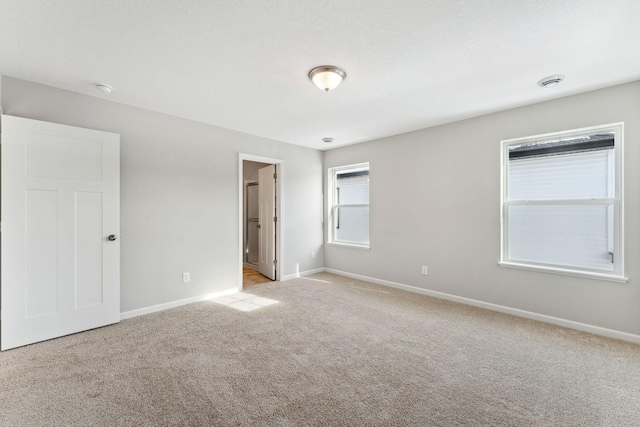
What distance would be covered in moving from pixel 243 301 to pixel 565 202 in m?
4.06

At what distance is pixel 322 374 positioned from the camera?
6.99 ft

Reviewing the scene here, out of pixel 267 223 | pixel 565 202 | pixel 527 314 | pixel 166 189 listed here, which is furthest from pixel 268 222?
pixel 565 202

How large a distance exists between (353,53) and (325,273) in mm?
4095

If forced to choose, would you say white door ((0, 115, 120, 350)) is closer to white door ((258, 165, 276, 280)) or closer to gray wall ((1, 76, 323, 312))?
gray wall ((1, 76, 323, 312))

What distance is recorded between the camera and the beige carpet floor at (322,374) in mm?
1714

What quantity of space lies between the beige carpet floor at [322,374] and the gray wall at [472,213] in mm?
400

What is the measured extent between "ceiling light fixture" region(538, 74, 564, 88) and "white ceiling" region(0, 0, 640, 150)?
76 millimetres

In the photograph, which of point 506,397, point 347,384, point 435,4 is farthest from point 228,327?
point 435,4

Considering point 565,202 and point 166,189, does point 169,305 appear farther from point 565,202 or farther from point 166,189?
point 565,202

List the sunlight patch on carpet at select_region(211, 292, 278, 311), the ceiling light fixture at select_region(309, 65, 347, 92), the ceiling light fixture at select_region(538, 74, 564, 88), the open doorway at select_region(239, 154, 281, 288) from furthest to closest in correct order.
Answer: the open doorway at select_region(239, 154, 281, 288) < the sunlight patch on carpet at select_region(211, 292, 278, 311) < the ceiling light fixture at select_region(538, 74, 564, 88) < the ceiling light fixture at select_region(309, 65, 347, 92)

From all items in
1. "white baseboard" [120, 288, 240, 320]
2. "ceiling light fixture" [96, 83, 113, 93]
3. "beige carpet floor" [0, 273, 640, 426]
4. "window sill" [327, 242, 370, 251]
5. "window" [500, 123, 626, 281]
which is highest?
"ceiling light fixture" [96, 83, 113, 93]

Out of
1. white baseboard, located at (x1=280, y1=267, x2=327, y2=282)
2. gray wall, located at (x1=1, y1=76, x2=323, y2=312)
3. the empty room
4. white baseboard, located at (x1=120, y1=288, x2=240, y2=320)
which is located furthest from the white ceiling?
white baseboard, located at (x1=280, y1=267, x2=327, y2=282)

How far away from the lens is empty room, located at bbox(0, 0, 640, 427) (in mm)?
1804

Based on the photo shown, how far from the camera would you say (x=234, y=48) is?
2.11 metres
